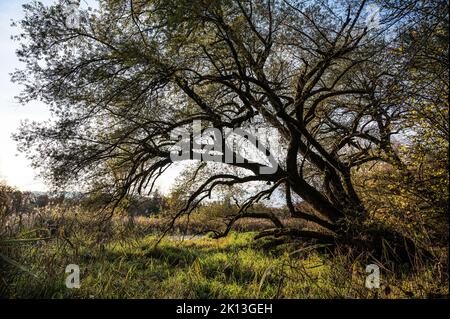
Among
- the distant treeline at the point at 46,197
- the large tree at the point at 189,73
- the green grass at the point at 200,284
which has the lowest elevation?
the green grass at the point at 200,284

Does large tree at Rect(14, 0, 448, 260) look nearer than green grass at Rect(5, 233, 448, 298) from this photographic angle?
No

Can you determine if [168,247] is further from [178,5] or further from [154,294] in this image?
[178,5]

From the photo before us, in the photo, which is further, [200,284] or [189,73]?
[189,73]

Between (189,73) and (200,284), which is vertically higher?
(189,73)

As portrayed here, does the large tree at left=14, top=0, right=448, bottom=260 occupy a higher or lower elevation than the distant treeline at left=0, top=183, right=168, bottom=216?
higher

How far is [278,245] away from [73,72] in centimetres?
674

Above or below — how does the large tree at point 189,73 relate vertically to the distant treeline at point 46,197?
above

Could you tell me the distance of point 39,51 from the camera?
607cm

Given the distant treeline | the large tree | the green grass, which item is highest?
the large tree

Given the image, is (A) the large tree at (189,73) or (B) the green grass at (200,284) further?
(A) the large tree at (189,73)

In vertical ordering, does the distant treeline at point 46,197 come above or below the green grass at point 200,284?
above

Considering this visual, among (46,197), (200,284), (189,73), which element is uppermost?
(189,73)

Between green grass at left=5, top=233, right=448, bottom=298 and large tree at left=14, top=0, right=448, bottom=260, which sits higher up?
large tree at left=14, top=0, right=448, bottom=260
